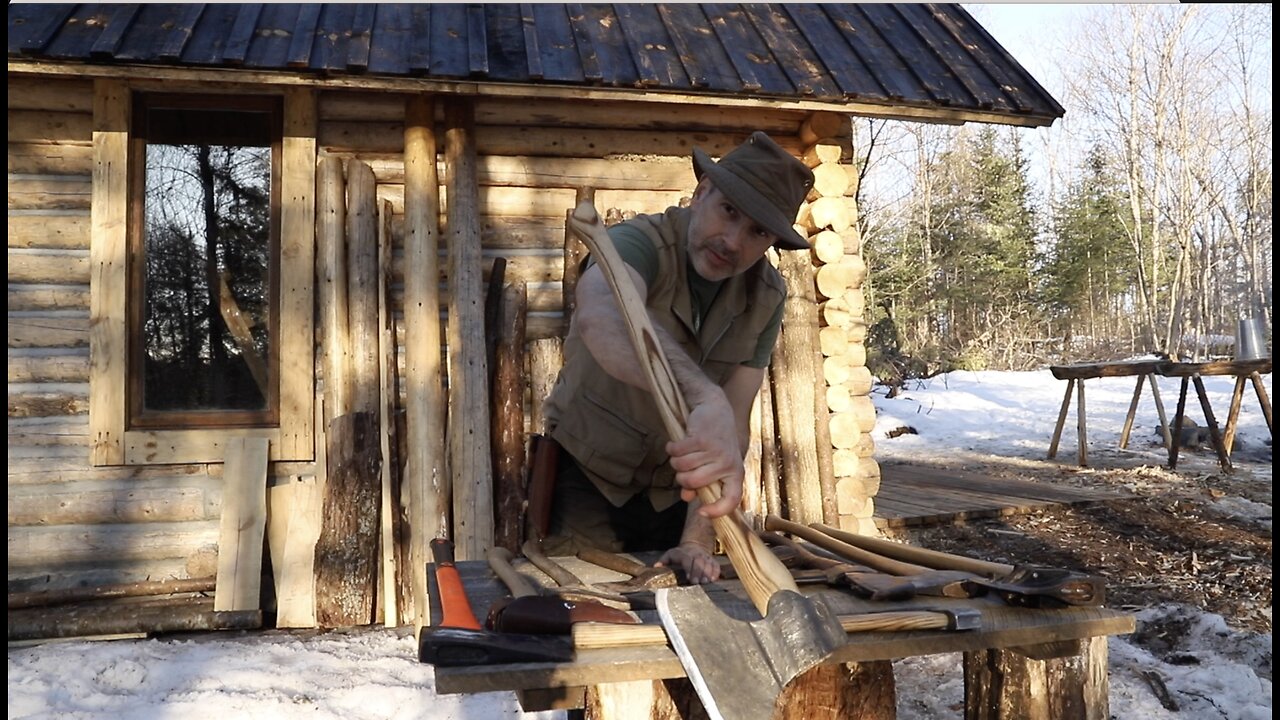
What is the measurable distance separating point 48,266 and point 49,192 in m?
0.42

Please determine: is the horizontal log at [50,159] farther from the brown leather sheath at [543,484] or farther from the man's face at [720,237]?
the man's face at [720,237]

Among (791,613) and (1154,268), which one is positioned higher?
(1154,268)

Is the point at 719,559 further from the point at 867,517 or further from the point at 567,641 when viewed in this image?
the point at 867,517

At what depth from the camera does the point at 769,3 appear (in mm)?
6422

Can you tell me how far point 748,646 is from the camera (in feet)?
5.06

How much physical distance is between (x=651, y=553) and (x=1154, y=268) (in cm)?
2938

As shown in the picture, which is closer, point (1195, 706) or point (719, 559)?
point (719, 559)

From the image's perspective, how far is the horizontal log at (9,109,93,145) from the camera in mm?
5152

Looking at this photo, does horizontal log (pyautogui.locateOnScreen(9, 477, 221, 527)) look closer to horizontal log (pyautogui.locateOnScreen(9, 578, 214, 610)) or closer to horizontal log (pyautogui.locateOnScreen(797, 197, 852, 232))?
horizontal log (pyautogui.locateOnScreen(9, 578, 214, 610))

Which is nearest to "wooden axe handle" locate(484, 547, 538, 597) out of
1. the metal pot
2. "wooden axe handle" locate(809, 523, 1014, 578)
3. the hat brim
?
"wooden axe handle" locate(809, 523, 1014, 578)

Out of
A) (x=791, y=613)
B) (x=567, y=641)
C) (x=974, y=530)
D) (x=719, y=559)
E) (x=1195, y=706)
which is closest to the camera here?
(x=791, y=613)

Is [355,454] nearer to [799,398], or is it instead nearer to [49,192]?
[49,192]

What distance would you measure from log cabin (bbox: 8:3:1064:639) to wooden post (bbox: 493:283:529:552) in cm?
2

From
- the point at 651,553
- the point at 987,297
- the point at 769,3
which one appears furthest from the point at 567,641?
the point at 987,297
